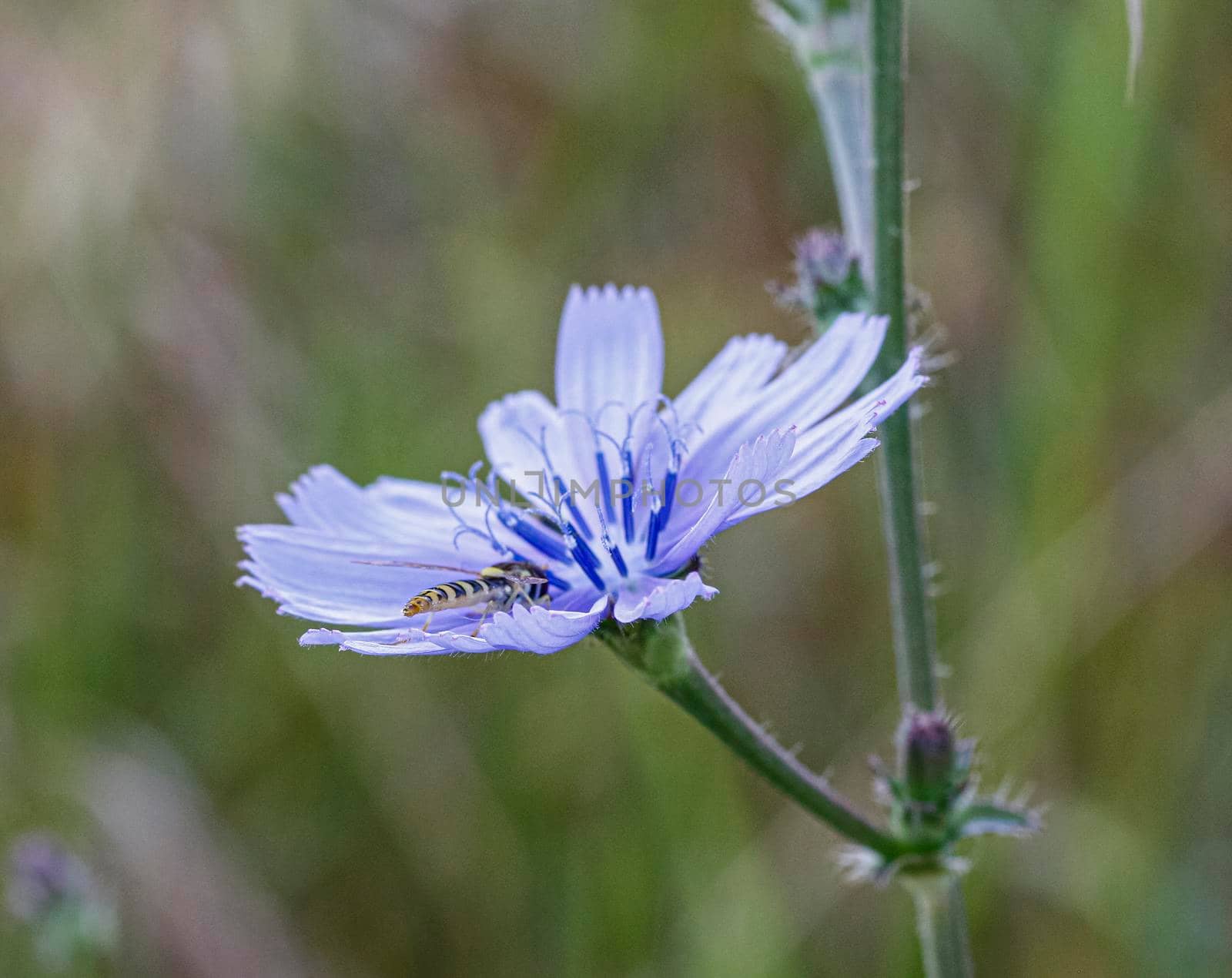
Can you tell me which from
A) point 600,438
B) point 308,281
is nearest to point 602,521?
point 600,438

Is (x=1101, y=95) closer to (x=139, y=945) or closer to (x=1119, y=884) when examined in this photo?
(x=1119, y=884)

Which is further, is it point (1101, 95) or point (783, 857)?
point (783, 857)

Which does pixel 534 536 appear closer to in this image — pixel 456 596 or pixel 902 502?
pixel 456 596

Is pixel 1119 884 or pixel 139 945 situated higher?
pixel 139 945

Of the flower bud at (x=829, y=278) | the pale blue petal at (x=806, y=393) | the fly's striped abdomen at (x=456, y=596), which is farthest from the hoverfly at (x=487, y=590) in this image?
the flower bud at (x=829, y=278)

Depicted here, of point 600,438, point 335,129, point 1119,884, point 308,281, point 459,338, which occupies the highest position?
point 335,129

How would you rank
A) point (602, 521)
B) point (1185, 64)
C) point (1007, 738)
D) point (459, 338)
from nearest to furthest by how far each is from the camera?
point (602, 521), point (1007, 738), point (1185, 64), point (459, 338)

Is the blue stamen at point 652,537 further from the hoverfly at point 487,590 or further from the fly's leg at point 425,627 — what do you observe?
the fly's leg at point 425,627

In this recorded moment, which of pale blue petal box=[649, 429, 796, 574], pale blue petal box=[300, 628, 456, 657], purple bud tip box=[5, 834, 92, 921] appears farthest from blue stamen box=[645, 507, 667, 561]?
purple bud tip box=[5, 834, 92, 921]
